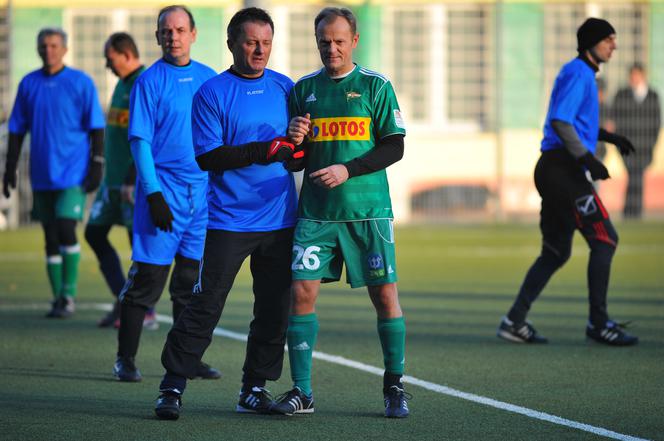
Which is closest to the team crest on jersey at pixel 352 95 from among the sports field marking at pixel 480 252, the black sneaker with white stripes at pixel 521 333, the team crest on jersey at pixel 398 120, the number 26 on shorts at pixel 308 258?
the team crest on jersey at pixel 398 120

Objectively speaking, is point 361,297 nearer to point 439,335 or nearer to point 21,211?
point 439,335

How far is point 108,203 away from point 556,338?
3360mm

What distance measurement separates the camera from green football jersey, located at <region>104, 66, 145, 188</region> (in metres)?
9.36

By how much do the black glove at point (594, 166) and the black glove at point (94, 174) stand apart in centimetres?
380

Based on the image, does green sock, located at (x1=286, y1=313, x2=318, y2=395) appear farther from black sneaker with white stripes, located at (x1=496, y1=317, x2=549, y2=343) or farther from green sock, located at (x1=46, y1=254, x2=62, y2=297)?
green sock, located at (x1=46, y1=254, x2=62, y2=297)

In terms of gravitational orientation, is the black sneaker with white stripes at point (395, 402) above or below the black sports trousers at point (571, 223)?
below

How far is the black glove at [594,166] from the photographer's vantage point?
8445 millimetres

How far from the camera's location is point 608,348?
8.62 metres

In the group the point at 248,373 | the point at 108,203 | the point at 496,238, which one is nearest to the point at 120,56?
the point at 108,203

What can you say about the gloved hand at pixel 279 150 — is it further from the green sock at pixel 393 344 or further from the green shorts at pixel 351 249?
the green sock at pixel 393 344

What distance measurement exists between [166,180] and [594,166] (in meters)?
2.85

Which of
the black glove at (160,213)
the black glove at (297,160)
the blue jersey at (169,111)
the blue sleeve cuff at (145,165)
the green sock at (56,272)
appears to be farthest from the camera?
the green sock at (56,272)

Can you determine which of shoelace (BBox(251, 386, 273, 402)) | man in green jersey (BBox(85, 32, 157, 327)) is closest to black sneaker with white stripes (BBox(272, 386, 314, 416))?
shoelace (BBox(251, 386, 273, 402))

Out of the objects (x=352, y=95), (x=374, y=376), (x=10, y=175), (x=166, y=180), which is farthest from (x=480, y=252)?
(x=352, y=95)
